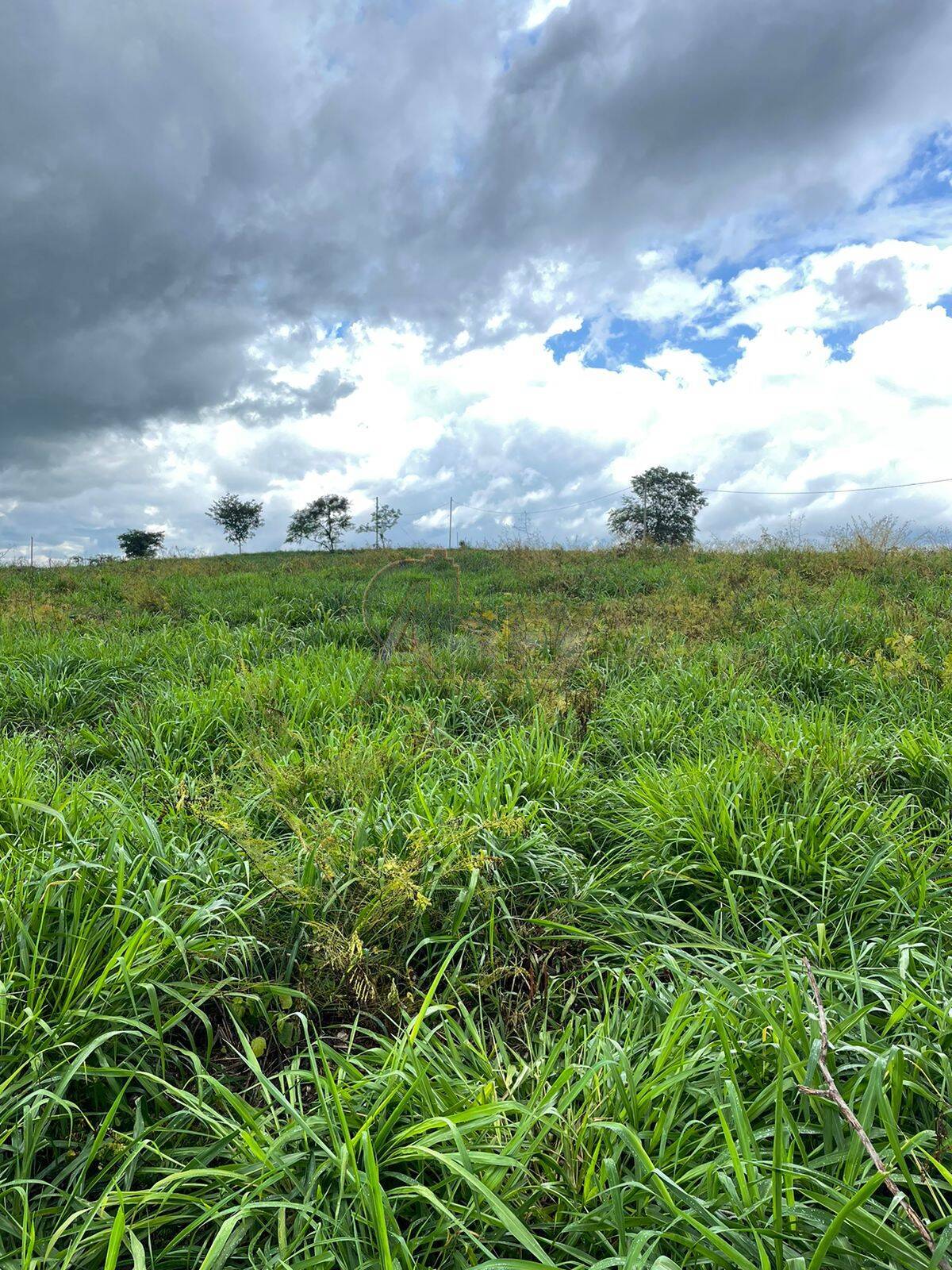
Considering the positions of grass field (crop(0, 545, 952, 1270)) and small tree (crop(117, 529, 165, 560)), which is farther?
small tree (crop(117, 529, 165, 560))

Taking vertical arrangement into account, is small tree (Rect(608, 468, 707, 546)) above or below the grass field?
above

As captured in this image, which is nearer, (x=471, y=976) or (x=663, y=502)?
(x=471, y=976)

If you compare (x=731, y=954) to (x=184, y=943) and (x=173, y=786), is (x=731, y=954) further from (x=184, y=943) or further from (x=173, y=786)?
(x=173, y=786)

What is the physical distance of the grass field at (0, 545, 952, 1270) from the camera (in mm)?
1365

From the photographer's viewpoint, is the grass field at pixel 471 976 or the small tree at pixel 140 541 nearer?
the grass field at pixel 471 976

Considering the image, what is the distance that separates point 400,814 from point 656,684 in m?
2.54

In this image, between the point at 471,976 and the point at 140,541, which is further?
the point at 140,541

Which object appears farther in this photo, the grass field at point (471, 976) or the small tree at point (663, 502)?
the small tree at point (663, 502)

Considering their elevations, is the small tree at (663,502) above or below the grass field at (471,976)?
above

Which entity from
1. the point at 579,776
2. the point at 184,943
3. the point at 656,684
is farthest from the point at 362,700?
the point at 184,943

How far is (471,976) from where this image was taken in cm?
216

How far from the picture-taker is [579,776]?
3227 mm

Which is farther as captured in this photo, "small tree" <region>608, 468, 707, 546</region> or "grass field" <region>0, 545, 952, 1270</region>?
"small tree" <region>608, 468, 707, 546</region>

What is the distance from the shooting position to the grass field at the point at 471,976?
1365mm
